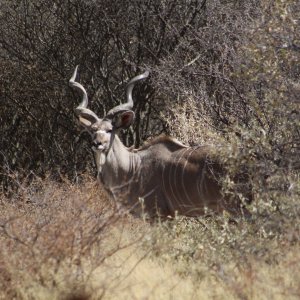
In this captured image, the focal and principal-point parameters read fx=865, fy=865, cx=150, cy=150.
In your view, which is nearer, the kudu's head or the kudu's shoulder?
the kudu's shoulder

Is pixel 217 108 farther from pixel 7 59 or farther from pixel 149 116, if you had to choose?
pixel 7 59

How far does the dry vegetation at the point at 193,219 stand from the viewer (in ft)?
13.4

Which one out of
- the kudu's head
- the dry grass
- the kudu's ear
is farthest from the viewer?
the kudu's ear

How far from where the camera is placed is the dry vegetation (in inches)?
161

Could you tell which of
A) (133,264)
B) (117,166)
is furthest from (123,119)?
(133,264)

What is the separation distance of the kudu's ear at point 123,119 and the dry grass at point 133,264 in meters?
2.63

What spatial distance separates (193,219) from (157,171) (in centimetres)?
49

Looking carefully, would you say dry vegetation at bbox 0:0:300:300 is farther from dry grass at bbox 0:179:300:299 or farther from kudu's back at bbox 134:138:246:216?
kudu's back at bbox 134:138:246:216

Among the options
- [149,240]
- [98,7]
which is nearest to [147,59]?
[98,7]

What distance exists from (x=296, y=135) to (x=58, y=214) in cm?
149

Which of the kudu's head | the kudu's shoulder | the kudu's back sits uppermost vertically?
the kudu's head

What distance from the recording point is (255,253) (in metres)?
4.36

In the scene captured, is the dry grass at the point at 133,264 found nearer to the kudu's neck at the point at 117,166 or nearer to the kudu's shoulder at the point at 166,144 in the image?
the kudu's shoulder at the point at 166,144

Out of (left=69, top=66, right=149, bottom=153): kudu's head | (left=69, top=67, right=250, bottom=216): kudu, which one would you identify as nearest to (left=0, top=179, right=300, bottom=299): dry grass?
(left=69, top=67, right=250, bottom=216): kudu
